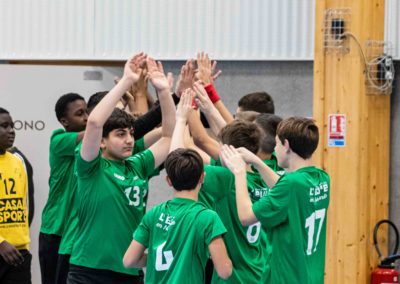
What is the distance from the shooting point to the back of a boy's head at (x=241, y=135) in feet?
16.4

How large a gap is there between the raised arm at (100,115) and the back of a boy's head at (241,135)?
0.56 m

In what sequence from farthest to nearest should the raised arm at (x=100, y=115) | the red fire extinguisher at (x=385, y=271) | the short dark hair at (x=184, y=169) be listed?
the red fire extinguisher at (x=385, y=271), the raised arm at (x=100, y=115), the short dark hair at (x=184, y=169)

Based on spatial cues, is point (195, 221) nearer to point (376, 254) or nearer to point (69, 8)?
point (376, 254)

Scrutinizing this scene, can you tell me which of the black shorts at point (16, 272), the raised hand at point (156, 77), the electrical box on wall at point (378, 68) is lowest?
the black shorts at point (16, 272)

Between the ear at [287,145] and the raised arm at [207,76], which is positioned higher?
the raised arm at [207,76]

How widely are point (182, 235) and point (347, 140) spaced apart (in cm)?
386

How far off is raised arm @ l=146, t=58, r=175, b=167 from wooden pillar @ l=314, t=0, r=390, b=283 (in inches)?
113

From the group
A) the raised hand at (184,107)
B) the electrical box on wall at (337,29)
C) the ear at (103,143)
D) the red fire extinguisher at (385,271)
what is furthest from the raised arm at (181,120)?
the red fire extinguisher at (385,271)

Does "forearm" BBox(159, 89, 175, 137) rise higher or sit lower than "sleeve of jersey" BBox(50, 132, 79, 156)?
higher

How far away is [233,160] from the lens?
184 inches

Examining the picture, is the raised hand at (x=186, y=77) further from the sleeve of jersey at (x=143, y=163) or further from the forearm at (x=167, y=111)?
the sleeve of jersey at (x=143, y=163)

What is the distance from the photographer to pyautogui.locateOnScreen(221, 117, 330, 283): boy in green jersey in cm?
468

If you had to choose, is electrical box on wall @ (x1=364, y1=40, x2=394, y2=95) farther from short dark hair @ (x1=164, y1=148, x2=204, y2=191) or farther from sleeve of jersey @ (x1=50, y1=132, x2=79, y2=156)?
short dark hair @ (x1=164, y1=148, x2=204, y2=191)

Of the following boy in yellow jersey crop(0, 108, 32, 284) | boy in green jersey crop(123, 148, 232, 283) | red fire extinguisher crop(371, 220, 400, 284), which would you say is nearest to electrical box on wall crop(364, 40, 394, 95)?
red fire extinguisher crop(371, 220, 400, 284)
